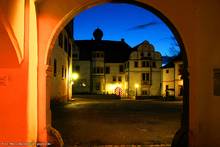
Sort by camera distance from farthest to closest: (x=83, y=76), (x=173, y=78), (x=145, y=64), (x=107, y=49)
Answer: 1. (x=107, y=49)
2. (x=83, y=76)
3. (x=145, y=64)
4. (x=173, y=78)

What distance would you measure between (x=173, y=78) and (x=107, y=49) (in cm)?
1438

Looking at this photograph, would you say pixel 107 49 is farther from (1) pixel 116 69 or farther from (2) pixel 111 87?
(2) pixel 111 87

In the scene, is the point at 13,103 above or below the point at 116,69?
below

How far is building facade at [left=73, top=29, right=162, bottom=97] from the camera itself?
50500 mm

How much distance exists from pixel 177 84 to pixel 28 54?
129ft

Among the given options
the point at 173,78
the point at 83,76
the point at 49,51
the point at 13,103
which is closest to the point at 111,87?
the point at 83,76

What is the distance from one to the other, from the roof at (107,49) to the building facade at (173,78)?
8.52m

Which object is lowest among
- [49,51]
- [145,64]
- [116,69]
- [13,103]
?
[13,103]

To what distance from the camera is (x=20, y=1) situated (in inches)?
241

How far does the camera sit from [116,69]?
54.3m

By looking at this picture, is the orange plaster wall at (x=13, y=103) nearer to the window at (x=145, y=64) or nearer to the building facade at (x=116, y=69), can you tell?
the building facade at (x=116, y=69)

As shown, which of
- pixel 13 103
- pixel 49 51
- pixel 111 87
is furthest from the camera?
pixel 111 87

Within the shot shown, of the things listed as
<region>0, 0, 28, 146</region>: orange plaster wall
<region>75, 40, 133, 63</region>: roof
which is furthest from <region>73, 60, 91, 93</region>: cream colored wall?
<region>0, 0, 28, 146</region>: orange plaster wall

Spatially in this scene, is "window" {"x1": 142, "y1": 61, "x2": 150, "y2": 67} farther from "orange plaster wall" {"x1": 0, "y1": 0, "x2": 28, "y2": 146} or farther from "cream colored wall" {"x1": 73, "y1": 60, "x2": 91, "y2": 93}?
"orange plaster wall" {"x1": 0, "y1": 0, "x2": 28, "y2": 146}
